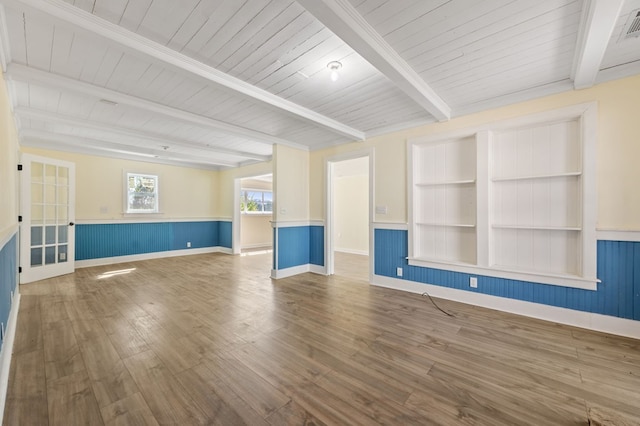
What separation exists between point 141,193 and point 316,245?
472 centimetres

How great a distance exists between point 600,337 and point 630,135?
1.95 meters

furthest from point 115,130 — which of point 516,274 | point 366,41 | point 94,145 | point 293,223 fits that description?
point 516,274

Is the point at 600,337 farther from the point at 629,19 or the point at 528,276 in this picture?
the point at 629,19

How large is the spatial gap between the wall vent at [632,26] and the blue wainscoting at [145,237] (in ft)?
25.4

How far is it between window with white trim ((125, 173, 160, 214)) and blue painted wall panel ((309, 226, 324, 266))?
4335mm

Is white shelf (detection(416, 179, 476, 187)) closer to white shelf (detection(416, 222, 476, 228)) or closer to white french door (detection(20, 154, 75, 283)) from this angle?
white shelf (detection(416, 222, 476, 228))

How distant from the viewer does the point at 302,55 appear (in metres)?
2.20

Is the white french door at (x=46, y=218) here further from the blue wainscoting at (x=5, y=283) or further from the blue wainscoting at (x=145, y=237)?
the blue wainscoting at (x=5, y=283)

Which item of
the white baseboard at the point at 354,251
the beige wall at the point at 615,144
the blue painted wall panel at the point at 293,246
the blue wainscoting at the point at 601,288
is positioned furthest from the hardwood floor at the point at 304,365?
the white baseboard at the point at 354,251

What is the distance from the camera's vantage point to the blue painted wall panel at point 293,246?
4836 millimetres

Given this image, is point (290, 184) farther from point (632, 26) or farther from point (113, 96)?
point (632, 26)

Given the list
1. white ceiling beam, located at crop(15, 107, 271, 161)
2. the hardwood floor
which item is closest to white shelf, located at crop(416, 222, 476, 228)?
the hardwood floor

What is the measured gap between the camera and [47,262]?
4.59 m

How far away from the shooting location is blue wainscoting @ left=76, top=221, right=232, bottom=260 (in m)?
5.57
